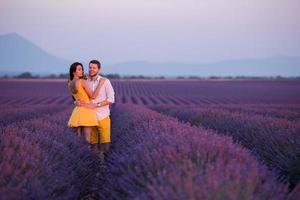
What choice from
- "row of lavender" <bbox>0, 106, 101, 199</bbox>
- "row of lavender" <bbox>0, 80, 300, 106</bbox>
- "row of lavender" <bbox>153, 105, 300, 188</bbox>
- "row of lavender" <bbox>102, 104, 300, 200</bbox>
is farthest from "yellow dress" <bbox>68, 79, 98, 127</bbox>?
"row of lavender" <bbox>0, 80, 300, 106</bbox>

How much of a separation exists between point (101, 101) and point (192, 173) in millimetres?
3931

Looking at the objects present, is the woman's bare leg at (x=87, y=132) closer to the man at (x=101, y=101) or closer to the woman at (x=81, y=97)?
the woman at (x=81, y=97)

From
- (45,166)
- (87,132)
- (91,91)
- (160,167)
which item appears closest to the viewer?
(160,167)

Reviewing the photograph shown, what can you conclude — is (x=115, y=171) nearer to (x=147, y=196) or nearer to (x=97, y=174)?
(x=147, y=196)

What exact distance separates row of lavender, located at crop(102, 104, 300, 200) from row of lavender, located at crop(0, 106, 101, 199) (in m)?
0.46

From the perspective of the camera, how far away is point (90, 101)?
23.4 feet

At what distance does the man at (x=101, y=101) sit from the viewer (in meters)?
6.98

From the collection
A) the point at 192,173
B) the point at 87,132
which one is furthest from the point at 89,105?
the point at 192,173

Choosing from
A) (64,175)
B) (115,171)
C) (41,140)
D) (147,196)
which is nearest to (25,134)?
(41,140)

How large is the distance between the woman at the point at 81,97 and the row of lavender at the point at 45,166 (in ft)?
1.03

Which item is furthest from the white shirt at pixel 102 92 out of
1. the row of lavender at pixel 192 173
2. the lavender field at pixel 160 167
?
the row of lavender at pixel 192 173

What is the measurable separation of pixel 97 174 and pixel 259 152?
2.17m

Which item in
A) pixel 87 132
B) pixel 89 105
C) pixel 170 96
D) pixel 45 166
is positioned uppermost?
pixel 89 105

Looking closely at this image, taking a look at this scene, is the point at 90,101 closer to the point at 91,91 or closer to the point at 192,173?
the point at 91,91
